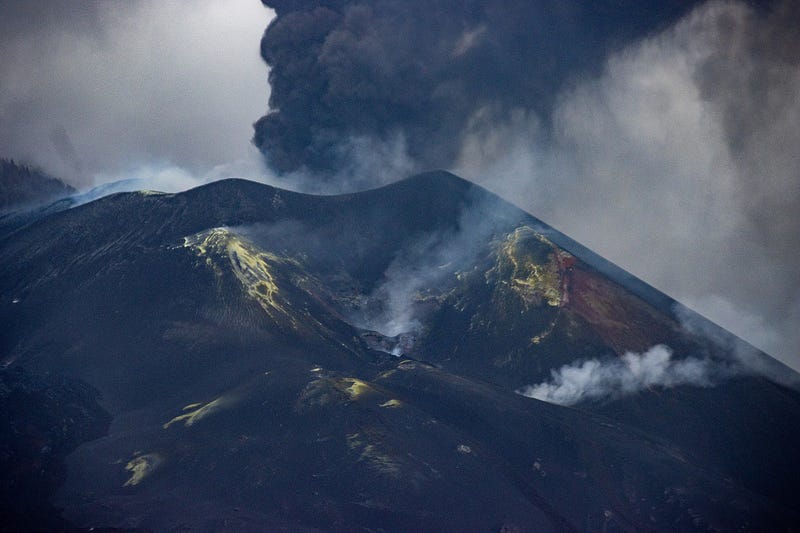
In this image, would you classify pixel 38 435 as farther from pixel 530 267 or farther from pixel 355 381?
pixel 530 267

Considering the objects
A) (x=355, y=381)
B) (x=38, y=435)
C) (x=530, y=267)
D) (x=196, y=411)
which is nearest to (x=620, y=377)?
(x=530, y=267)

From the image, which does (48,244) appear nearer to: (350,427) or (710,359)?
(350,427)

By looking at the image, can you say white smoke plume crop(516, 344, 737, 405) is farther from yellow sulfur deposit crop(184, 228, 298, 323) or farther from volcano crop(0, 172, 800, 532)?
yellow sulfur deposit crop(184, 228, 298, 323)

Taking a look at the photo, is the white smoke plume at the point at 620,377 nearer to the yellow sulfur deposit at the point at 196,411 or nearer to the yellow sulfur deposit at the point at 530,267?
the yellow sulfur deposit at the point at 530,267

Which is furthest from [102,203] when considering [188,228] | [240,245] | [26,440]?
[26,440]

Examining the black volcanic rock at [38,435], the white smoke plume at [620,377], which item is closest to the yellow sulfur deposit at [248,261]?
the black volcanic rock at [38,435]
